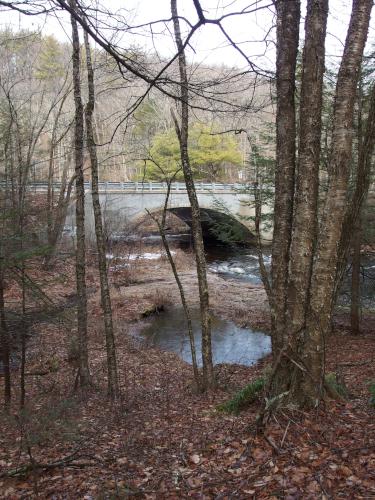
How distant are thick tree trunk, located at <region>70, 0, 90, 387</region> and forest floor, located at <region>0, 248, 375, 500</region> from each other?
62 cm

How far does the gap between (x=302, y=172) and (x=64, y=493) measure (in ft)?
12.3

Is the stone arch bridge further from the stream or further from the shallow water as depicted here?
the shallow water

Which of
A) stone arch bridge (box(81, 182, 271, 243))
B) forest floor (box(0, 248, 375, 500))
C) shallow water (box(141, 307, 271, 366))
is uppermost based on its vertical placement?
stone arch bridge (box(81, 182, 271, 243))

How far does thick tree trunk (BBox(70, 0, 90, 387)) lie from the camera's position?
22.9ft

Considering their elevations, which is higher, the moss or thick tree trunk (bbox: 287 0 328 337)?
thick tree trunk (bbox: 287 0 328 337)

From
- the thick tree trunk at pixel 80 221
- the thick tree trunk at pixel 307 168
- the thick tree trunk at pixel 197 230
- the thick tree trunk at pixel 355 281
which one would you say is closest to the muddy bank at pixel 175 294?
the thick tree trunk at pixel 355 281

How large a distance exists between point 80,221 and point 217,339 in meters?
6.82

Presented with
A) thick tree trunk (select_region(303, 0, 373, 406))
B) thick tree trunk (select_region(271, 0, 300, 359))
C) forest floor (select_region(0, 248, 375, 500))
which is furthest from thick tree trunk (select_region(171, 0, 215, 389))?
thick tree trunk (select_region(303, 0, 373, 406))

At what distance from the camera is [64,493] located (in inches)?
149

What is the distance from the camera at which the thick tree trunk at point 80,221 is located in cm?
698

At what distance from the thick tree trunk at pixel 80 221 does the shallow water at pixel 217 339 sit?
12.5ft

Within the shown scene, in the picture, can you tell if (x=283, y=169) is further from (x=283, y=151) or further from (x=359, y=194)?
(x=359, y=194)

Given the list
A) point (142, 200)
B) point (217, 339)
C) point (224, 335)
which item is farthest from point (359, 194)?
point (142, 200)

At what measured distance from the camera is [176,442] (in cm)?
467
